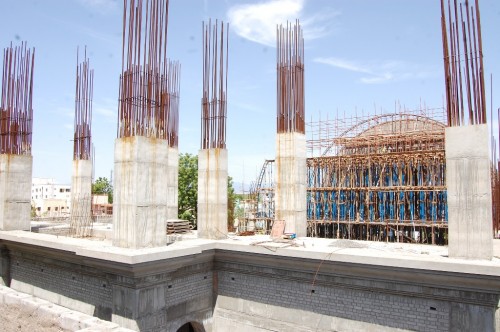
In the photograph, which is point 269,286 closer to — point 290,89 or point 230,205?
point 290,89

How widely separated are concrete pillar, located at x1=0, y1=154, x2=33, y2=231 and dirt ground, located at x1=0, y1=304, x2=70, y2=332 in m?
7.35

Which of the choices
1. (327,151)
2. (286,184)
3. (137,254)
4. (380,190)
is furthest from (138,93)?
(327,151)

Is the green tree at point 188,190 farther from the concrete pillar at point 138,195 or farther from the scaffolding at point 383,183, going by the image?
the concrete pillar at point 138,195

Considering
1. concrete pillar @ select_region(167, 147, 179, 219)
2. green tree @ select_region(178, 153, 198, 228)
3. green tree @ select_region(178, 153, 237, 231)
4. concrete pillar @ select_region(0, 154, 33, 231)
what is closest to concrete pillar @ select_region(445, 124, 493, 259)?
concrete pillar @ select_region(167, 147, 179, 219)

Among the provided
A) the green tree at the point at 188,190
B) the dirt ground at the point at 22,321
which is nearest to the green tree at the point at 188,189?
the green tree at the point at 188,190

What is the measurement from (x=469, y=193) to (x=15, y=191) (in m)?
16.8

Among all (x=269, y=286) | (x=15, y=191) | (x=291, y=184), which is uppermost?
(x=291, y=184)

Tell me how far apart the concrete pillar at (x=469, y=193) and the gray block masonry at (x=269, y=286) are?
0.54 meters

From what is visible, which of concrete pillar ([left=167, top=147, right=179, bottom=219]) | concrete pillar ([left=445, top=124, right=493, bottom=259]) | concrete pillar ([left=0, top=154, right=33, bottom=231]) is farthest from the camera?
concrete pillar ([left=167, top=147, right=179, bottom=219])

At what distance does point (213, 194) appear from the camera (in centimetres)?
1402

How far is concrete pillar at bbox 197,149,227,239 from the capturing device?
13.9 metres

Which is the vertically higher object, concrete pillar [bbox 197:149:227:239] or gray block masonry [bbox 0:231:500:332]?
concrete pillar [bbox 197:149:227:239]

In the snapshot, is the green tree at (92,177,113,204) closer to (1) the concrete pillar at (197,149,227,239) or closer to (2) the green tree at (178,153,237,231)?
(2) the green tree at (178,153,237,231)

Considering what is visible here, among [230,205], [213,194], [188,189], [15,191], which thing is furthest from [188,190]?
[213,194]
